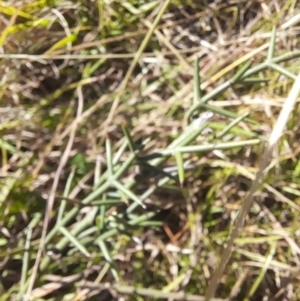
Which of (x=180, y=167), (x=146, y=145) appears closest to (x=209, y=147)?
(x=180, y=167)

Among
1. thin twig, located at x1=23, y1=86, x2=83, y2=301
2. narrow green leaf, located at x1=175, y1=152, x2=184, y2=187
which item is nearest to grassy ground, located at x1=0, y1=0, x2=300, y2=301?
thin twig, located at x1=23, y1=86, x2=83, y2=301

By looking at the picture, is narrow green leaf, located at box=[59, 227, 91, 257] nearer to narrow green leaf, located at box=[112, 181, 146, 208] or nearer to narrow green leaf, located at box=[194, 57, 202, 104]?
narrow green leaf, located at box=[112, 181, 146, 208]

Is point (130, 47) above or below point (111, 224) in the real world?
above

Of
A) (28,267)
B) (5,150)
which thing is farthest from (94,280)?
(5,150)

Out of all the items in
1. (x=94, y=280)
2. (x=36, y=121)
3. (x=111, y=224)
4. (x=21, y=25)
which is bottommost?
(x=94, y=280)

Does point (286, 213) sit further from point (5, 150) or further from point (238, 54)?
point (5, 150)

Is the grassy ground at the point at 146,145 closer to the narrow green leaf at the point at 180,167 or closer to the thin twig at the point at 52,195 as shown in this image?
the thin twig at the point at 52,195

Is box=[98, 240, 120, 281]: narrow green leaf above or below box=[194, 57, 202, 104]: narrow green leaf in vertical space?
below

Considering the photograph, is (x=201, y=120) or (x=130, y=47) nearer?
(x=201, y=120)
